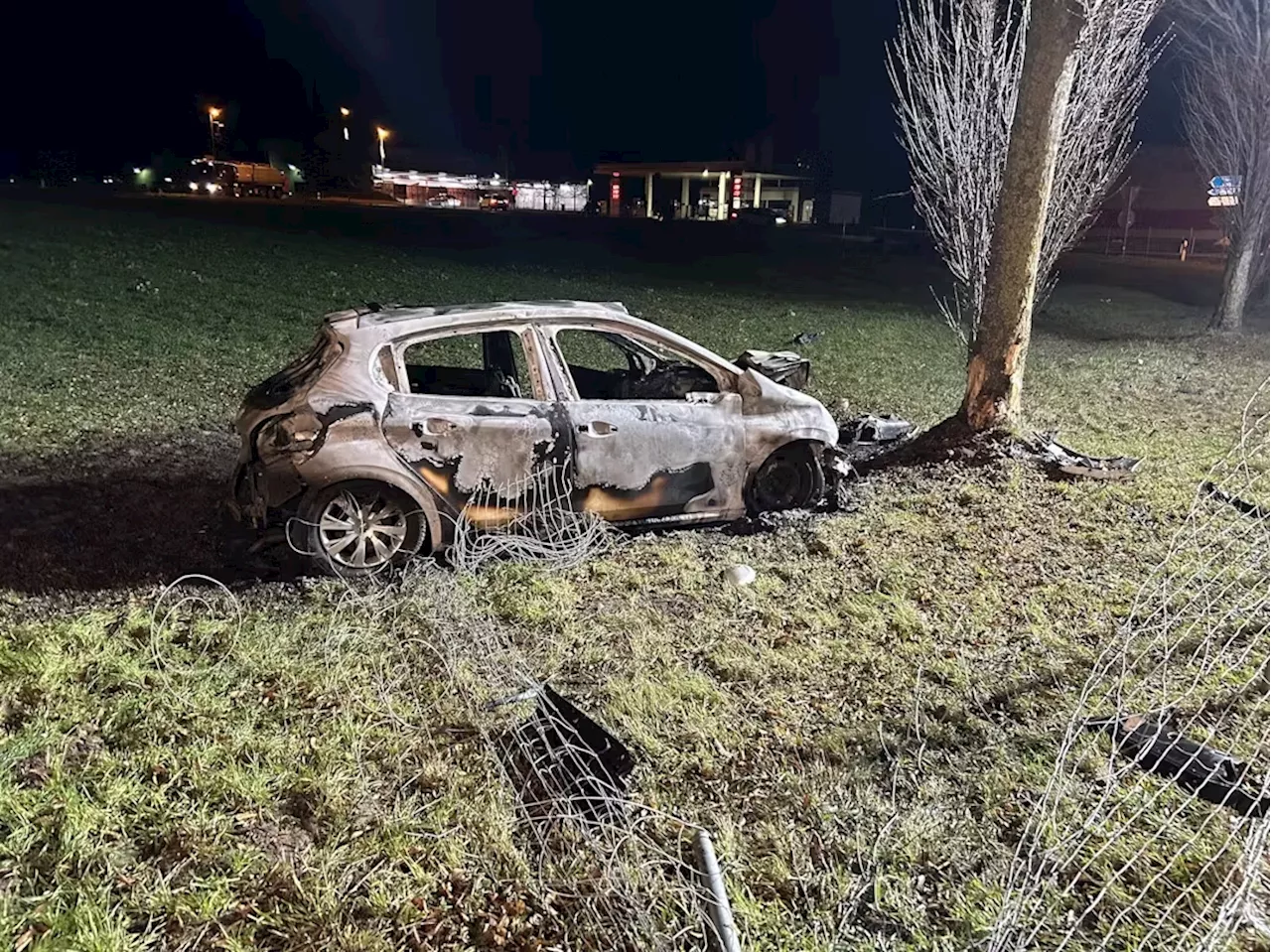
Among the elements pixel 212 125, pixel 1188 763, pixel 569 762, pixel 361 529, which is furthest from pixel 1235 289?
pixel 212 125

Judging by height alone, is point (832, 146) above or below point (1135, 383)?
above

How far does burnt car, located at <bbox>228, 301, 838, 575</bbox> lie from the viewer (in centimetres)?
463

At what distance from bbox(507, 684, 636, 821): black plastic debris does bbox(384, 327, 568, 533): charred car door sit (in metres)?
1.62

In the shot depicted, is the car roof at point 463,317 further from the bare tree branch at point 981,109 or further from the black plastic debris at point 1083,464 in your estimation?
the bare tree branch at point 981,109

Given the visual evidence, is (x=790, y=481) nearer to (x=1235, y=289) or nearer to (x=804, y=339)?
(x=804, y=339)

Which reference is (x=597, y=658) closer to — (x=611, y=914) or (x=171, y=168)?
(x=611, y=914)

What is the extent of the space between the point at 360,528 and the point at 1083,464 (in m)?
5.70

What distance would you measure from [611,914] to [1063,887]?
149cm

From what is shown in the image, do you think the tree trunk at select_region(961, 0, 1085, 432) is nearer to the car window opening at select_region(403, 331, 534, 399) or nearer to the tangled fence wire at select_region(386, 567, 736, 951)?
the car window opening at select_region(403, 331, 534, 399)

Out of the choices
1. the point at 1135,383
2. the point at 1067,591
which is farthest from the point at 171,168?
the point at 1067,591

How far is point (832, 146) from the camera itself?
5078 centimetres

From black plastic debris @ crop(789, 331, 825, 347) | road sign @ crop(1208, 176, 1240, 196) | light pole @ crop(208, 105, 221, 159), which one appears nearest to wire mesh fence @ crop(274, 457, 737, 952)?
black plastic debris @ crop(789, 331, 825, 347)

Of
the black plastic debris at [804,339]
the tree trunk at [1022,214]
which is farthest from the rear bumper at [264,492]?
the black plastic debris at [804,339]

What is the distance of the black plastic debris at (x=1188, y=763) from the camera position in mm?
3205
